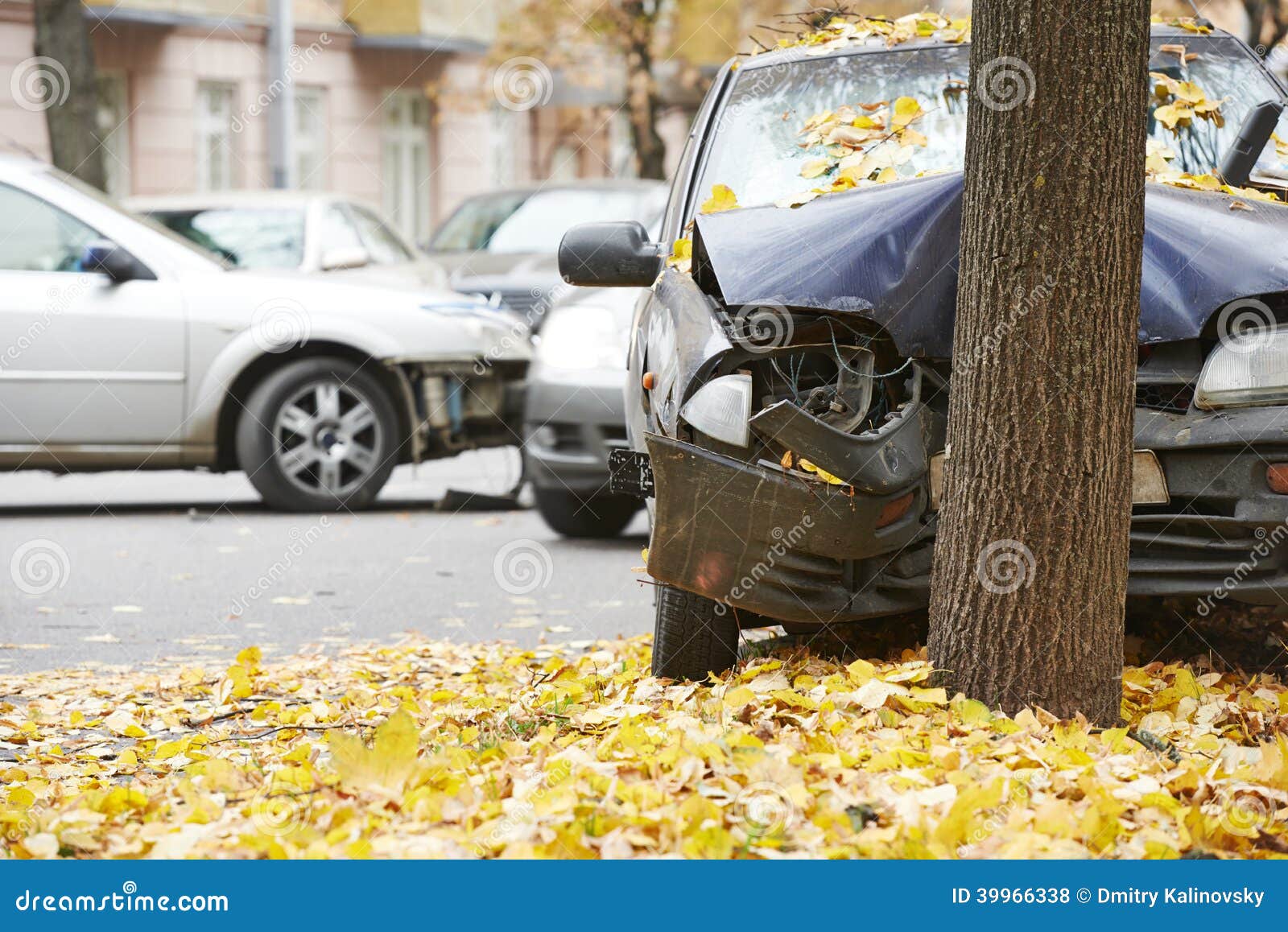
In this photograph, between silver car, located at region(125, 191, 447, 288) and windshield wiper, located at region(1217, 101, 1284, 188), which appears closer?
windshield wiper, located at region(1217, 101, 1284, 188)

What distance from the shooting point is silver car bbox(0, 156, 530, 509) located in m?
9.62

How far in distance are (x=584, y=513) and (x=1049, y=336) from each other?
5508 mm

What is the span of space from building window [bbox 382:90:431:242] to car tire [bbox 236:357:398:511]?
65.1 feet

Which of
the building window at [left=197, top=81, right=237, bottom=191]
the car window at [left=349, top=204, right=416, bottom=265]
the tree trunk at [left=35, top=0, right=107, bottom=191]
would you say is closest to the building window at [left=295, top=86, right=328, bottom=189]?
the building window at [left=197, top=81, right=237, bottom=191]

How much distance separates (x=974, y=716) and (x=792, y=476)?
67 centimetres

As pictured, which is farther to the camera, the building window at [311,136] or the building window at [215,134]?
the building window at [311,136]

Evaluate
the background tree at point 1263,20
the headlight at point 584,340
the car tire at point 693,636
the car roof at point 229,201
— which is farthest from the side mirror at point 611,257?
the background tree at point 1263,20

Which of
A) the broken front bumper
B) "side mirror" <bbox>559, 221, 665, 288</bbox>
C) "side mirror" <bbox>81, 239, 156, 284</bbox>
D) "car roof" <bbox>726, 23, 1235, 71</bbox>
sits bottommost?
the broken front bumper

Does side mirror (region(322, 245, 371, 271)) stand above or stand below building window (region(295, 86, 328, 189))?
below

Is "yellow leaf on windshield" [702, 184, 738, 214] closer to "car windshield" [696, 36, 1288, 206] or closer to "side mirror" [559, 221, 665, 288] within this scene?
"car windshield" [696, 36, 1288, 206]

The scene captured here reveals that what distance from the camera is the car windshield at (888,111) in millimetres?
5344

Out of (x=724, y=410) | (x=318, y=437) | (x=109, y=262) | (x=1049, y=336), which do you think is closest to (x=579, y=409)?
(x=318, y=437)

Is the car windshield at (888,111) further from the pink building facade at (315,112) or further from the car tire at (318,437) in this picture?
the pink building facade at (315,112)
